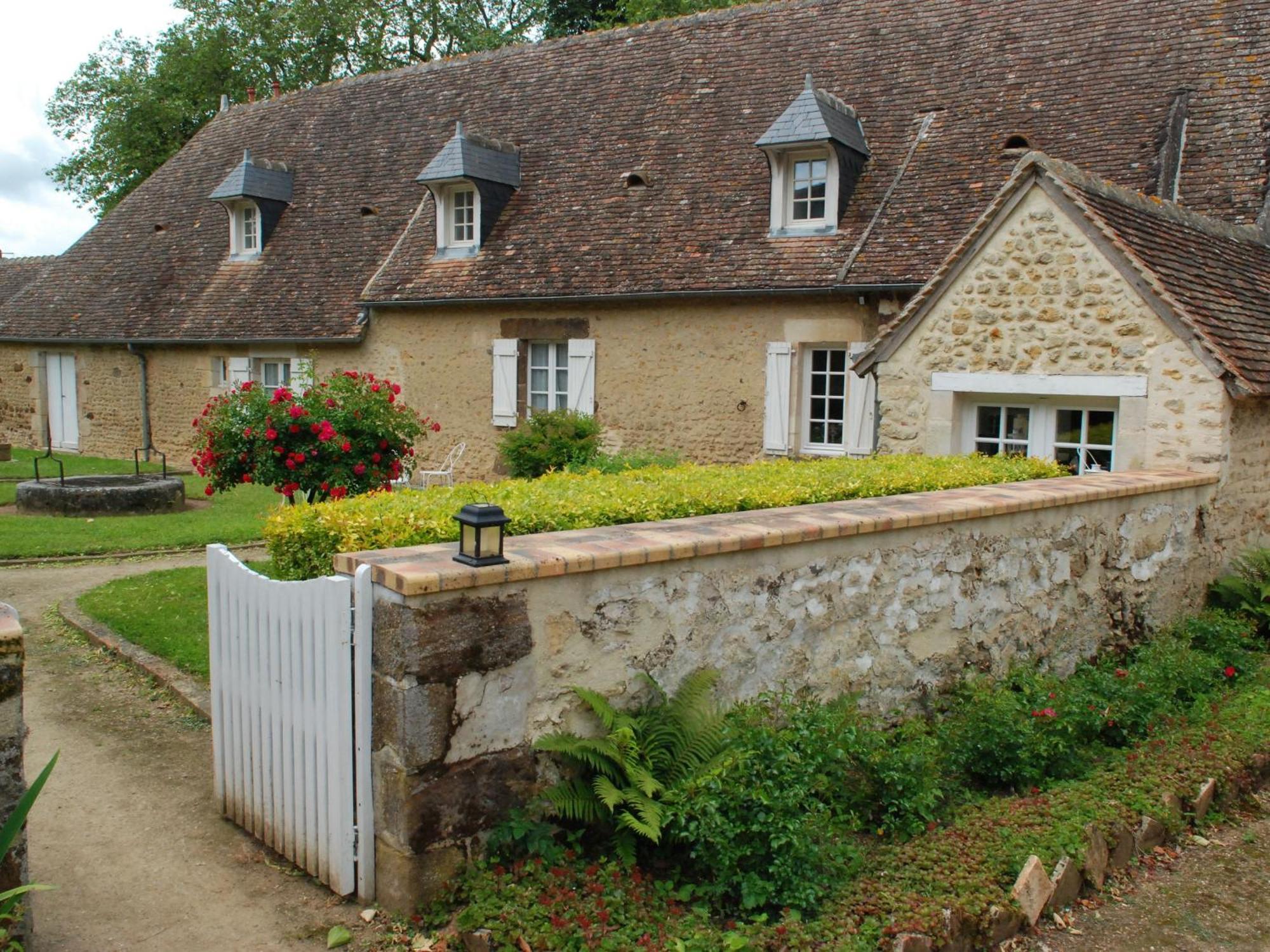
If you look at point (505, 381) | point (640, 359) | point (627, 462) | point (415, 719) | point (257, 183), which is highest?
point (257, 183)

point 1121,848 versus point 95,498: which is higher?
point 95,498

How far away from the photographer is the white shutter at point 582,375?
14.6 metres

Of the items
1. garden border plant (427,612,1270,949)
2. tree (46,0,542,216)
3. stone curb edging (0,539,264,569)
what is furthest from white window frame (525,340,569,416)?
tree (46,0,542,216)

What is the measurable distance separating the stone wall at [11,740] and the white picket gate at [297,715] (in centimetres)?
101

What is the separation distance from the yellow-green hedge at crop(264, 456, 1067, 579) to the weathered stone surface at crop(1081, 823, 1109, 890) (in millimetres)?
2343

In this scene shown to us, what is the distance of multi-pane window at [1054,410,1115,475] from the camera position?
896 centimetres

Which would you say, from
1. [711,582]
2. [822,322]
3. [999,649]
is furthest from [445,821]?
[822,322]

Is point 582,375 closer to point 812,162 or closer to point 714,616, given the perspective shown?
point 812,162

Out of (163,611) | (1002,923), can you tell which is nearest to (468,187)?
(163,611)

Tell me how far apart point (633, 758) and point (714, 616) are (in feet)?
2.54

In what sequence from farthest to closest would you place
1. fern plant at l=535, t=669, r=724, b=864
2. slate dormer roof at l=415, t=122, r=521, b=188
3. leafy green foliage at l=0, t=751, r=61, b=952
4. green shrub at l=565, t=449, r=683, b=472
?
slate dormer roof at l=415, t=122, r=521, b=188, green shrub at l=565, t=449, r=683, b=472, fern plant at l=535, t=669, r=724, b=864, leafy green foliage at l=0, t=751, r=61, b=952

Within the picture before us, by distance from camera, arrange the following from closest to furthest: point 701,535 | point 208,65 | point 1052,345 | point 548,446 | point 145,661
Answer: point 701,535
point 145,661
point 1052,345
point 548,446
point 208,65

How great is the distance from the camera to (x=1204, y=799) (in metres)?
5.24

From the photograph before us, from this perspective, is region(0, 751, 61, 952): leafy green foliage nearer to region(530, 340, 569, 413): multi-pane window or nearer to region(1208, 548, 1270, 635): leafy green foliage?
region(1208, 548, 1270, 635): leafy green foliage
